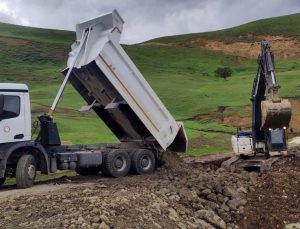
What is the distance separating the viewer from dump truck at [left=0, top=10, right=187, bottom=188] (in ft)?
48.7

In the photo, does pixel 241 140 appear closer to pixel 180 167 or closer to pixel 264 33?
pixel 180 167

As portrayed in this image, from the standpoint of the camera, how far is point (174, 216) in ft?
42.0

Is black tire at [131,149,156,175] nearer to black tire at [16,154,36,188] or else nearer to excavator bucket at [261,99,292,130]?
black tire at [16,154,36,188]

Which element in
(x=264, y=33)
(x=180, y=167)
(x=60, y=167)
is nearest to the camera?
(x=60, y=167)

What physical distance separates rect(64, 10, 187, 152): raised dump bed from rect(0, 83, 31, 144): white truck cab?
2421 millimetres

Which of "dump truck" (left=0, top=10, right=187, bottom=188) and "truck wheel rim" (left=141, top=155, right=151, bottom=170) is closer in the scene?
"dump truck" (left=0, top=10, right=187, bottom=188)

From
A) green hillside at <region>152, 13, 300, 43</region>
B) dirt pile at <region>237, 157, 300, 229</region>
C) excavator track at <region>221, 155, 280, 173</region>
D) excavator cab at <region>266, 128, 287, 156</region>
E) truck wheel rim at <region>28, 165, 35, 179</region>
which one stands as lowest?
dirt pile at <region>237, 157, 300, 229</region>

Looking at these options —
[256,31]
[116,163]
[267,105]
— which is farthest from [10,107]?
[256,31]

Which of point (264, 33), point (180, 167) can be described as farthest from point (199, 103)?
point (264, 33)

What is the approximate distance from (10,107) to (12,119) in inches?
12.7

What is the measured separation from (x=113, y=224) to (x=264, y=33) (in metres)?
95.4

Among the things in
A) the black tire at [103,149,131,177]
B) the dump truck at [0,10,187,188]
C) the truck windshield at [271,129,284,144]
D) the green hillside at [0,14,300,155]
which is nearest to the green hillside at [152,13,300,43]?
the green hillside at [0,14,300,155]

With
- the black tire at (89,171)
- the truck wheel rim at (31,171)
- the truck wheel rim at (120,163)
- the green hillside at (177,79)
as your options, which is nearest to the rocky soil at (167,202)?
the truck wheel rim at (120,163)

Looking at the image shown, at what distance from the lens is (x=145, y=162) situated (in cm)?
1784
